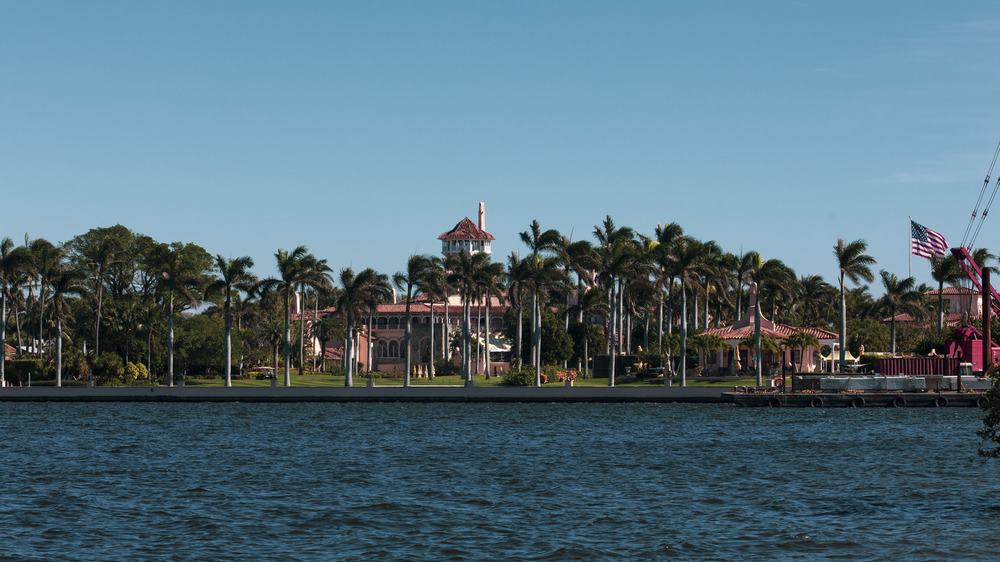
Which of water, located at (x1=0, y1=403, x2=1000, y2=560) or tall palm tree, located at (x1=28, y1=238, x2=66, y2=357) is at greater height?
tall palm tree, located at (x1=28, y1=238, x2=66, y2=357)

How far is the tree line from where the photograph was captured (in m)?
90.9

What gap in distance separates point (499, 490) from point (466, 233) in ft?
531

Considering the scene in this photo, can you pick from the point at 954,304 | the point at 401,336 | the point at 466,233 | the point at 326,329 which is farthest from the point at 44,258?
the point at 954,304

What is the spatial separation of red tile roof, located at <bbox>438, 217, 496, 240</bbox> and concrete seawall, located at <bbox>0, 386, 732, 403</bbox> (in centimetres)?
11271

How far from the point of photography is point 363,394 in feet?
261

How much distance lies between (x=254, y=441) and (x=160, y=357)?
55.4m

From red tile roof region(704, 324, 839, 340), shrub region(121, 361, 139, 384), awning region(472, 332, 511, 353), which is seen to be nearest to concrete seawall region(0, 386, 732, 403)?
shrub region(121, 361, 139, 384)

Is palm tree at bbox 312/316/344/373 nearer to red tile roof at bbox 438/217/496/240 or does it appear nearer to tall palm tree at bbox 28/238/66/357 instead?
tall palm tree at bbox 28/238/66/357

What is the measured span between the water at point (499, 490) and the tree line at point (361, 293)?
34620 millimetres

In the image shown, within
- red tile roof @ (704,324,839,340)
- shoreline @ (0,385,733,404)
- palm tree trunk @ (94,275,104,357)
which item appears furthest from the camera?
palm tree trunk @ (94,275,104,357)

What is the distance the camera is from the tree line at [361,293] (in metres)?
90.9

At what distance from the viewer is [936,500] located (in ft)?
94.9

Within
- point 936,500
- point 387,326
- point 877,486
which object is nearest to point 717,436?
point 877,486

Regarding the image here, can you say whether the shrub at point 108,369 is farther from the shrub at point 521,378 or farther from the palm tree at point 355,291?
the shrub at point 521,378
